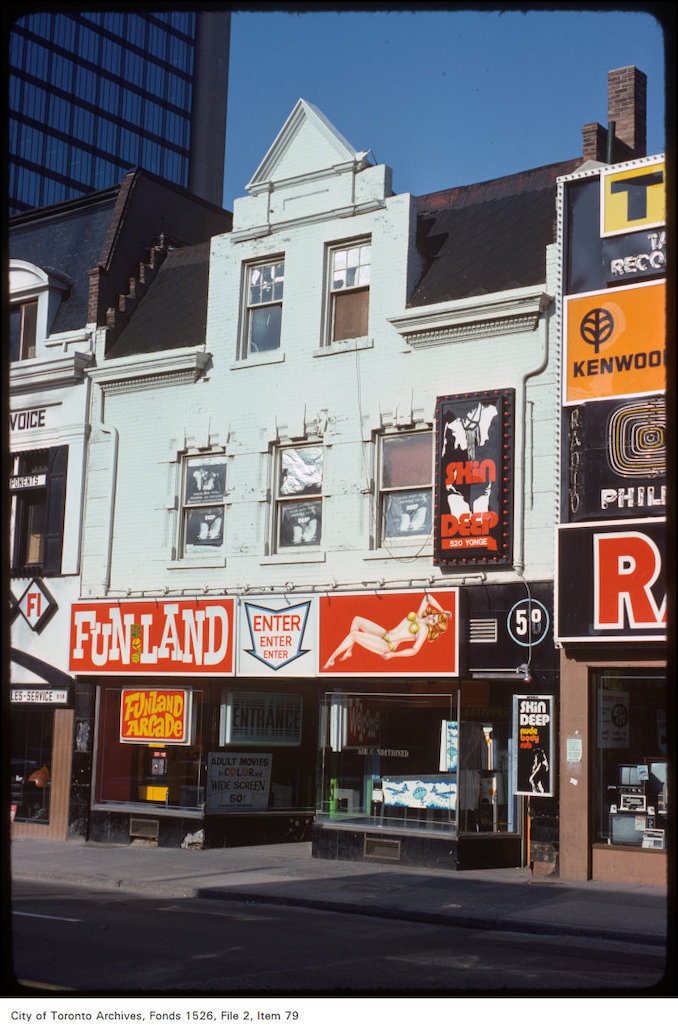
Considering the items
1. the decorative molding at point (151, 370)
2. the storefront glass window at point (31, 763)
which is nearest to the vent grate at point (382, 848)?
the storefront glass window at point (31, 763)

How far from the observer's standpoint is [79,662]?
2178 cm

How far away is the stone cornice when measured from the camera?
22828mm

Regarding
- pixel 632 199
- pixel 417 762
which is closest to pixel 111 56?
pixel 632 199

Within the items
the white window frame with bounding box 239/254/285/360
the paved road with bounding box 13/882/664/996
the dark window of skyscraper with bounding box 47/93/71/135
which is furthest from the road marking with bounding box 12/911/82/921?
the dark window of skyscraper with bounding box 47/93/71/135

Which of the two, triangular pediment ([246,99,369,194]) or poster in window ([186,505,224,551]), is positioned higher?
triangular pediment ([246,99,369,194])

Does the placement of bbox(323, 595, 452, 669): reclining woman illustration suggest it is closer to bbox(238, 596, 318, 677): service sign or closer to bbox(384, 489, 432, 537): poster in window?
bbox(238, 596, 318, 677): service sign

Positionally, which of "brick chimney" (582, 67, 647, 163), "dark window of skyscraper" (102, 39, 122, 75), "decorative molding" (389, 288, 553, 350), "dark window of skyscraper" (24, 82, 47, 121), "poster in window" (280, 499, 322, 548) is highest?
"dark window of skyscraper" (102, 39, 122, 75)

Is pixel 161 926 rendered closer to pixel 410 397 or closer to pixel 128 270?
pixel 410 397

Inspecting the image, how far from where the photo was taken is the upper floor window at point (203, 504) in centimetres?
2089

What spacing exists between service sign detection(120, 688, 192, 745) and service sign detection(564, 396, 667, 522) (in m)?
8.09

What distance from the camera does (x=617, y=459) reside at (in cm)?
1606

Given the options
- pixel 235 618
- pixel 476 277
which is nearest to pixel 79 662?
pixel 235 618

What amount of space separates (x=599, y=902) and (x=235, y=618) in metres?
8.17

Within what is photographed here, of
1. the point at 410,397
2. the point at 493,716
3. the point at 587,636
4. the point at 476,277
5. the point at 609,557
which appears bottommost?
the point at 493,716
